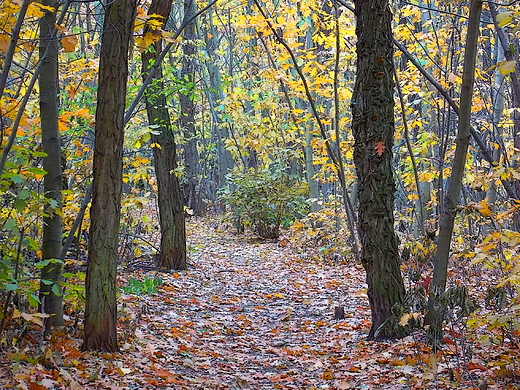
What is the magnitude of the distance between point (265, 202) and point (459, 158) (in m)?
10.5

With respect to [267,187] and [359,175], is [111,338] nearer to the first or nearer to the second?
[359,175]

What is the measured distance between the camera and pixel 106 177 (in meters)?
4.57

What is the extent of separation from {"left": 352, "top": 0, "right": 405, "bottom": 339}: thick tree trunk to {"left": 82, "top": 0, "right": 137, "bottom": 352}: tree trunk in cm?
244

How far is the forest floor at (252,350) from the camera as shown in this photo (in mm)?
3980

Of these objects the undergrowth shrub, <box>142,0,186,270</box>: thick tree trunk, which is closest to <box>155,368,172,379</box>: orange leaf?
<box>142,0,186,270</box>: thick tree trunk

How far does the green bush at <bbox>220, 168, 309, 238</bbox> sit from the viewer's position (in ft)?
49.1

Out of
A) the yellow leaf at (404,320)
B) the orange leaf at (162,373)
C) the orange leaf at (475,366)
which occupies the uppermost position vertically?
the yellow leaf at (404,320)

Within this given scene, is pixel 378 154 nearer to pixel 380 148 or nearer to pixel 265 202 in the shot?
pixel 380 148

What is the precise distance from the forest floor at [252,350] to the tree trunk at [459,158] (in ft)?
1.57

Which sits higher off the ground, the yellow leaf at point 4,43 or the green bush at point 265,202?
the yellow leaf at point 4,43

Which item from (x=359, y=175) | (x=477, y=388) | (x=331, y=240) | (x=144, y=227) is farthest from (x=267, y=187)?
(x=477, y=388)

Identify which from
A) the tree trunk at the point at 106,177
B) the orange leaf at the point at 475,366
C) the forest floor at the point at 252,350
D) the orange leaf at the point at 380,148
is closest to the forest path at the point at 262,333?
the forest floor at the point at 252,350

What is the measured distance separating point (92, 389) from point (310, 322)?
12.2 ft

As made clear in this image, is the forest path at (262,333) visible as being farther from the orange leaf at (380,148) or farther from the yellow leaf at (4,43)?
the yellow leaf at (4,43)
